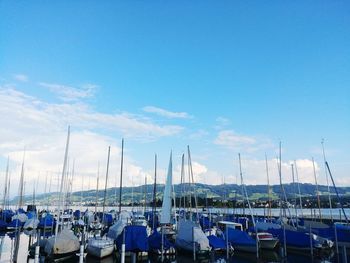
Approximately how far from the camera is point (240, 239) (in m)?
30.0

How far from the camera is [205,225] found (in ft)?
152

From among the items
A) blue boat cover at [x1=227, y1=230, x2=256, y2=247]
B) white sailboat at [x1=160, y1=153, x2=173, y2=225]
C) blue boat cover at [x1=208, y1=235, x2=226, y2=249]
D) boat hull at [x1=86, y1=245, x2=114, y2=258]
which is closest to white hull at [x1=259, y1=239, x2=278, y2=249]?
blue boat cover at [x1=227, y1=230, x2=256, y2=247]

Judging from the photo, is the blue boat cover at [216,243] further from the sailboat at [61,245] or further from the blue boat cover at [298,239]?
the sailboat at [61,245]

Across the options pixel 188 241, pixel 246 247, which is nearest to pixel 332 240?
pixel 246 247

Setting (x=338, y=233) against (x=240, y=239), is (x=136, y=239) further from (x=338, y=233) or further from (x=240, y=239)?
(x=338, y=233)

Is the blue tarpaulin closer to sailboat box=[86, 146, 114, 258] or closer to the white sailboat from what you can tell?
the white sailboat

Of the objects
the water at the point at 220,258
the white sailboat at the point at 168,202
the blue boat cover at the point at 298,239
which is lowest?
the water at the point at 220,258

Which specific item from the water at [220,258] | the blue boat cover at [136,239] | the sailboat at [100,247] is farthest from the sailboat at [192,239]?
the sailboat at [100,247]

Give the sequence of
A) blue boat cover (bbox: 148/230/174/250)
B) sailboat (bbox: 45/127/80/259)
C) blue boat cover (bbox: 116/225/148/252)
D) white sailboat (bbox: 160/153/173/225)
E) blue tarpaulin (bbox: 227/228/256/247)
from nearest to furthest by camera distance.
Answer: sailboat (bbox: 45/127/80/259), blue boat cover (bbox: 116/225/148/252), blue boat cover (bbox: 148/230/174/250), blue tarpaulin (bbox: 227/228/256/247), white sailboat (bbox: 160/153/173/225)

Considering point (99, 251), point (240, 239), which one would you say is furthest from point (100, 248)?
point (240, 239)

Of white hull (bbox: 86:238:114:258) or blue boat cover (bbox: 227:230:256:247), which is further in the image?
blue boat cover (bbox: 227:230:256:247)

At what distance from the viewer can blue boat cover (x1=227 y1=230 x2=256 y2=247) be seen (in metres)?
29.4

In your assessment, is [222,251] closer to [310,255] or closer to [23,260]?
[310,255]

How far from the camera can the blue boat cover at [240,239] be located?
29.4m
